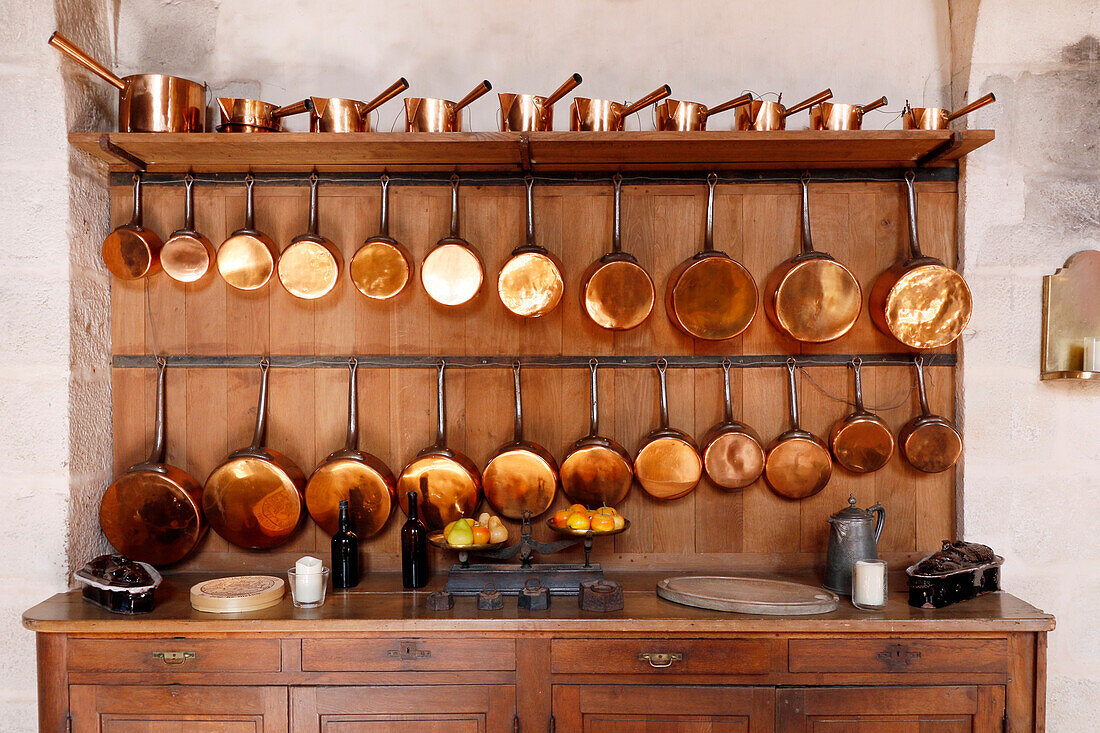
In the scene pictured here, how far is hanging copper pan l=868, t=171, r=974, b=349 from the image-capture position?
2.22m

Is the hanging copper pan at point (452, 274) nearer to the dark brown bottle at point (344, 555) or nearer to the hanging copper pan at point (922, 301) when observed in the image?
the dark brown bottle at point (344, 555)

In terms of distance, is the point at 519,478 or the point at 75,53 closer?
the point at 75,53

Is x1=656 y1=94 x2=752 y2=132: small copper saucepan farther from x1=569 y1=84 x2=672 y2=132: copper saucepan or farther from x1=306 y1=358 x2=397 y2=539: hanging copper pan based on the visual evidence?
x1=306 y1=358 x2=397 y2=539: hanging copper pan

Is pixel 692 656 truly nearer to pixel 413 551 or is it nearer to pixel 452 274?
pixel 413 551

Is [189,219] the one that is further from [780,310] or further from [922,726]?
[922,726]

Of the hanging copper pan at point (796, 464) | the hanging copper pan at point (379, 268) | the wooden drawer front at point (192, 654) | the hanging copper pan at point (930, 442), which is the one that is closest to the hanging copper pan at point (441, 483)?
the hanging copper pan at point (379, 268)

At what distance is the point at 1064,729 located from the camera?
224cm

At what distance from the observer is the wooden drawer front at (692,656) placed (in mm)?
1896

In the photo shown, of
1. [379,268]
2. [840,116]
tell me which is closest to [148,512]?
[379,268]

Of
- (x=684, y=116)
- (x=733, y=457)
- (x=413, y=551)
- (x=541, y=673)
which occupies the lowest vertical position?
(x=541, y=673)

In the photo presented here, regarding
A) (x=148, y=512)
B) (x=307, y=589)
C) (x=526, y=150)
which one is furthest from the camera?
(x=148, y=512)

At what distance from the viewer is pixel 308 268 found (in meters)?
2.31

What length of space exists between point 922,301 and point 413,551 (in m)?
1.67

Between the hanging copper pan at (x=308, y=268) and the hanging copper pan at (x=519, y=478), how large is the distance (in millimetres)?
688
